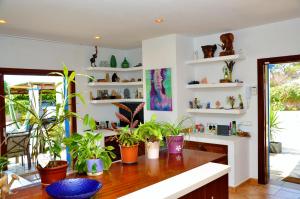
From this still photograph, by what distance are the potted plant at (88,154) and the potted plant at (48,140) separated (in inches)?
4.4

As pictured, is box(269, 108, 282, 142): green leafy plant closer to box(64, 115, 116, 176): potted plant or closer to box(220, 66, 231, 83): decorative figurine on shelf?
box(220, 66, 231, 83): decorative figurine on shelf

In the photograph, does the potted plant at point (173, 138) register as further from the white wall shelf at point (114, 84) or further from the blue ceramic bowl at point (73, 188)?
the white wall shelf at point (114, 84)

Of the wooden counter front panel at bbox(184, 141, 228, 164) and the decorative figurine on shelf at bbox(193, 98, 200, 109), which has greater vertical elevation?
the decorative figurine on shelf at bbox(193, 98, 200, 109)

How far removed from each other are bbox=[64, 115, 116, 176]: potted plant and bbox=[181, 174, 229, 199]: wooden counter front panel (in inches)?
24.1

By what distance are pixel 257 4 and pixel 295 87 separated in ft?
6.71

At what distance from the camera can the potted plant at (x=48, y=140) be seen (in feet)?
5.45

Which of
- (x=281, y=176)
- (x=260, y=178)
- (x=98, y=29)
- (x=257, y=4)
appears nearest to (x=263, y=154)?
(x=260, y=178)

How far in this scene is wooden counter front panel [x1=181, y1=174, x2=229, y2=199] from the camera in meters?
1.79

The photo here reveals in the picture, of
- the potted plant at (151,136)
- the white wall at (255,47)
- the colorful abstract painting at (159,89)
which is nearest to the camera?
the potted plant at (151,136)

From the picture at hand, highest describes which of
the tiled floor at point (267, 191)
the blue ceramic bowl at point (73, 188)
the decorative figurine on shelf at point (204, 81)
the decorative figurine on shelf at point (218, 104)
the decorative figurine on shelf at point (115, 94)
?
the decorative figurine on shelf at point (204, 81)

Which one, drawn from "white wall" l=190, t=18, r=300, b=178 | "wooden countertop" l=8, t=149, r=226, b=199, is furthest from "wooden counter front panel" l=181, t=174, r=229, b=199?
"white wall" l=190, t=18, r=300, b=178

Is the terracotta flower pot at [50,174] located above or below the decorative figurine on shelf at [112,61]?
below

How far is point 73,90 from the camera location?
545 cm

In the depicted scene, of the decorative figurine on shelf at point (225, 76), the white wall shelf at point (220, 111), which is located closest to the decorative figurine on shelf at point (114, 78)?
the white wall shelf at point (220, 111)
